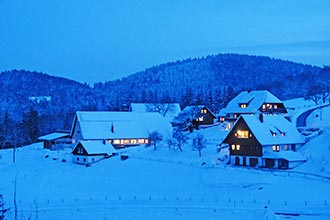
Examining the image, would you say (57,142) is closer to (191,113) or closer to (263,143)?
(191,113)

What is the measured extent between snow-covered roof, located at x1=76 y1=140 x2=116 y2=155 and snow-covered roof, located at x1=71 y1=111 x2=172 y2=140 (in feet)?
15.2

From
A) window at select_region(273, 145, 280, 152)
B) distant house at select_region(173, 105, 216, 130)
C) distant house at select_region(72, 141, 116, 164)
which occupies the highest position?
distant house at select_region(173, 105, 216, 130)

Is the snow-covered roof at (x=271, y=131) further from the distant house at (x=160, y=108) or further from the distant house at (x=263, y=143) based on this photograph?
the distant house at (x=160, y=108)

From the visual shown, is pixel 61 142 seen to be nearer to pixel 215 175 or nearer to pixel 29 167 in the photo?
pixel 29 167

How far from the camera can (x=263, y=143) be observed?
51.4 meters

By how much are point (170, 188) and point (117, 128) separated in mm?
27529

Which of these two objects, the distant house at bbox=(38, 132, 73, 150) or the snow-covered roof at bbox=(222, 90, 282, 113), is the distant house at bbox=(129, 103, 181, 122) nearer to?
the snow-covered roof at bbox=(222, 90, 282, 113)

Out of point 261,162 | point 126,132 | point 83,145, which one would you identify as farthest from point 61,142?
point 261,162

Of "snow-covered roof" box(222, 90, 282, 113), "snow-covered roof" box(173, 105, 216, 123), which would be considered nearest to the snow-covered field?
"snow-covered roof" box(222, 90, 282, 113)

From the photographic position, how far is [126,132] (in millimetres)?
71188

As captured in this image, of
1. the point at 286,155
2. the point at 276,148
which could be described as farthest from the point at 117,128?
the point at 286,155

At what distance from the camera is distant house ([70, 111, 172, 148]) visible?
69250mm

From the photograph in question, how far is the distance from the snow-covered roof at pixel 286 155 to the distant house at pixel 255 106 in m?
27.5

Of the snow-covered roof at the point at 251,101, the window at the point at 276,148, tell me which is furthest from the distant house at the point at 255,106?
the window at the point at 276,148
